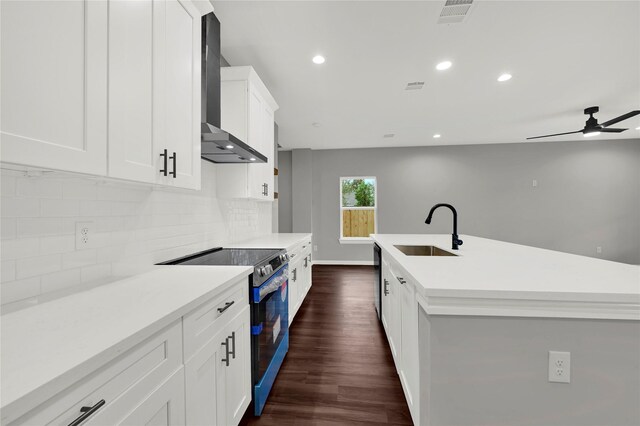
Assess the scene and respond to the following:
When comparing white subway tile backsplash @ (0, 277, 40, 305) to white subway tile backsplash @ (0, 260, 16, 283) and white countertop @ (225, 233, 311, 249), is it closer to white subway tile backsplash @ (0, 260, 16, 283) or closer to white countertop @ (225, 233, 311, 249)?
white subway tile backsplash @ (0, 260, 16, 283)

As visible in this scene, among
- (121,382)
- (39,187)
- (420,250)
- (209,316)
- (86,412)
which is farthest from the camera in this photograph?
(420,250)

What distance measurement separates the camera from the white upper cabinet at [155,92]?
107 centimetres

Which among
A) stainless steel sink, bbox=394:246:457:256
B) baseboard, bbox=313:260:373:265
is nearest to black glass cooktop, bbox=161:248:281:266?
stainless steel sink, bbox=394:246:457:256

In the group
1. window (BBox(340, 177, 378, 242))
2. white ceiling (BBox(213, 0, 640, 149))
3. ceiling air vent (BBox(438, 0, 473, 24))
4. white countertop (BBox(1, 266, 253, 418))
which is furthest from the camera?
window (BBox(340, 177, 378, 242))

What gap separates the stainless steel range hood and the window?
4576 millimetres

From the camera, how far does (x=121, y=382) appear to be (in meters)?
0.73

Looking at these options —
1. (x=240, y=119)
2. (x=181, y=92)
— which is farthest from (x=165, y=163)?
(x=240, y=119)

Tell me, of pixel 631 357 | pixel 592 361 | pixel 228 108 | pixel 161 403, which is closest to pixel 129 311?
pixel 161 403

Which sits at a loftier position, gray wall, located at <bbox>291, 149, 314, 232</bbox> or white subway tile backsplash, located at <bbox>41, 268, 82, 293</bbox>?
gray wall, located at <bbox>291, 149, 314, 232</bbox>

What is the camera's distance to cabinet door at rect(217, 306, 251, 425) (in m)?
1.30

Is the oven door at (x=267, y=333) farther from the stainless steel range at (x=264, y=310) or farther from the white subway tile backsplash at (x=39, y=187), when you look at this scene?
the white subway tile backsplash at (x=39, y=187)

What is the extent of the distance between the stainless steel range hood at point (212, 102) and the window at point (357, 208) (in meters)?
4.58

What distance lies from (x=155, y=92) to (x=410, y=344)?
180cm

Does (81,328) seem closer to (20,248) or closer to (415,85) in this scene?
(20,248)
